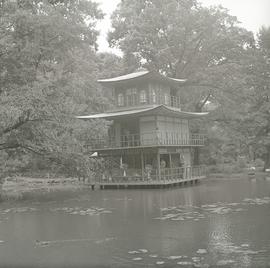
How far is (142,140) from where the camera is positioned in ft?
109

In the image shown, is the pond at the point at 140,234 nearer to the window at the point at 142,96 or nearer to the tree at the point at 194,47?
the window at the point at 142,96

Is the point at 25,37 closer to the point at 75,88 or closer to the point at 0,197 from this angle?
the point at 75,88

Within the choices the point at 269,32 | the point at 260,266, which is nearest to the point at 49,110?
the point at 260,266

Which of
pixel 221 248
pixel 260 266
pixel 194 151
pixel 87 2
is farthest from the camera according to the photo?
pixel 194 151

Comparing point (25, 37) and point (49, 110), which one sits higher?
point (25, 37)

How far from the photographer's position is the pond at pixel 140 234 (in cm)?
1044

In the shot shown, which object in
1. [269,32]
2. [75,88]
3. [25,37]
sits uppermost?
[269,32]

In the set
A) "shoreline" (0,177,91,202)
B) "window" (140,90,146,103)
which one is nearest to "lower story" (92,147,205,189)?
"shoreline" (0,177,91,202)

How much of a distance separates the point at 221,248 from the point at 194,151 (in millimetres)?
31142

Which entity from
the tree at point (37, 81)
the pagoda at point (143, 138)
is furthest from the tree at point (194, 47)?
the tree at point (37, 81)

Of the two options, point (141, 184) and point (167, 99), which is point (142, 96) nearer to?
point (167, 99)

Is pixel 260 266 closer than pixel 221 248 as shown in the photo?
Yes

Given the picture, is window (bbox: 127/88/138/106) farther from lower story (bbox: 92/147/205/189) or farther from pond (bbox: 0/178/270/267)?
pond (bbox: 0/178/270/267)

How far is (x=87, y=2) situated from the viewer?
2617cm
